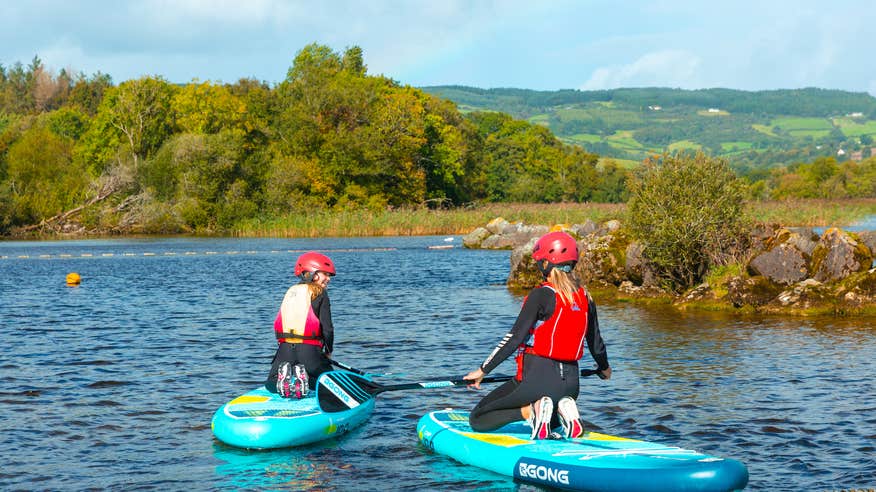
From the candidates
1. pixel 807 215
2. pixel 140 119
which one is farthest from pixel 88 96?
pixel 807 215

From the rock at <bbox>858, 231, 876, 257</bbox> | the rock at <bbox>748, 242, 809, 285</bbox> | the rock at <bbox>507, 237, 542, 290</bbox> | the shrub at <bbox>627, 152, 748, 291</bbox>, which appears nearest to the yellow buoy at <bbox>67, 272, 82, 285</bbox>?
the rock at <bbox>507, 237, 542, 290</bbox>

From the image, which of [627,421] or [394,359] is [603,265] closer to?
[394,359]

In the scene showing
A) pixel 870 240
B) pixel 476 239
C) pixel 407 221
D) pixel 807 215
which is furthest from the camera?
pixel 407 221

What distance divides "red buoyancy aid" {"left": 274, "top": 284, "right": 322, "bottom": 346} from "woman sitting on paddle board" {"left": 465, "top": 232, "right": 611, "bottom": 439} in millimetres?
2773

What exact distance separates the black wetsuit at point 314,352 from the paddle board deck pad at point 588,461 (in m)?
1.90

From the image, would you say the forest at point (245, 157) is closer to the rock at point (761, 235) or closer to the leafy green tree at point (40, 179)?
the leafy green tree at point (40, 179)

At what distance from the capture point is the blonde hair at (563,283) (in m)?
9.66

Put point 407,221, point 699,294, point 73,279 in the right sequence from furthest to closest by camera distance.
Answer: point 407,221, point 73,279, point 699,294

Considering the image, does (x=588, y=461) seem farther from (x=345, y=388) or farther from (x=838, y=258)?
(x=838, y=258)

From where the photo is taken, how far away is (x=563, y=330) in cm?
976

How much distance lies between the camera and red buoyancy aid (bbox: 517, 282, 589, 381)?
9.70 m

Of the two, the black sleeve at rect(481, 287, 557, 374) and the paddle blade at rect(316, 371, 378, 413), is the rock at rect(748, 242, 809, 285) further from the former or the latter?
the black sleeve at rect(481, 287, 557, 374)

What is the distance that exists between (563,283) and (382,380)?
23.5ft

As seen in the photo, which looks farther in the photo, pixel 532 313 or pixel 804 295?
pixel 804 295
